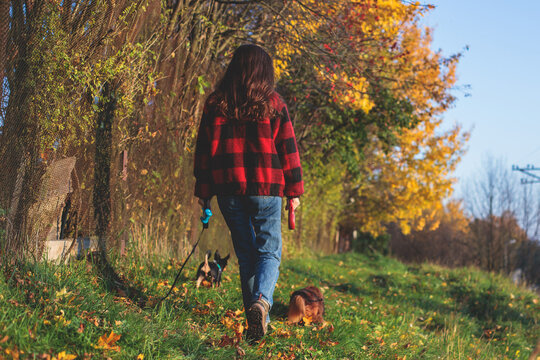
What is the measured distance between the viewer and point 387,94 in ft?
35.5

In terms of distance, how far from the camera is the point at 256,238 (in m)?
3.36

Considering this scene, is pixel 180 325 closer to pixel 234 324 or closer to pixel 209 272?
pixel 234 324

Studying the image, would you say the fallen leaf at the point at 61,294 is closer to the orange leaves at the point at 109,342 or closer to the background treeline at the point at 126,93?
the orange leaves at the point at 109,342

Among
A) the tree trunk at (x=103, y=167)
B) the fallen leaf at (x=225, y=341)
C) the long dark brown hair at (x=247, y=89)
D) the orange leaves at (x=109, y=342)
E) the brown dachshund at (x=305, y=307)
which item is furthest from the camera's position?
the tree trunk at (x=103, y=167)

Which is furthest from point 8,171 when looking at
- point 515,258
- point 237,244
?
point 515,258

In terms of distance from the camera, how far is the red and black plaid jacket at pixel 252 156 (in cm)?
327

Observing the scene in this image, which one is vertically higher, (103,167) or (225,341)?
(103,167)

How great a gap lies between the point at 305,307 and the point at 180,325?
48.9 inches

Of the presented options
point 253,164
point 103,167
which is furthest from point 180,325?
point 103,167

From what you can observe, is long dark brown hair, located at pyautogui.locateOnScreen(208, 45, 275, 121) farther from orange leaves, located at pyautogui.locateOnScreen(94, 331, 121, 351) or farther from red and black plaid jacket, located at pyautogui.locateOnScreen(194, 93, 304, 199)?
orange leaves, located at pyautogui.locateOnScreen(94, 331, 121, 351)

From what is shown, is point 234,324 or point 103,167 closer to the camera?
point 234,324

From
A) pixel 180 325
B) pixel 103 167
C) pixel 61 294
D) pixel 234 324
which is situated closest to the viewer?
pixel 61 294

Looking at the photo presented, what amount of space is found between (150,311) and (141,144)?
6.48 ft

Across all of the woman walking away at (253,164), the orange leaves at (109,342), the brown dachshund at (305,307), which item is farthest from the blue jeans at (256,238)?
the orange leaves at (109,342)
